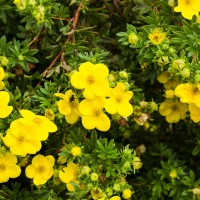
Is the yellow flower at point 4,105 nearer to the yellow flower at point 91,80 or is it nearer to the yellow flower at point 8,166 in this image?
the yellow flower at point 8,166

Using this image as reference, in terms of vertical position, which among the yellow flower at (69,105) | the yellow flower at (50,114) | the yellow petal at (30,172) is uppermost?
the yellow flower at (69,105)

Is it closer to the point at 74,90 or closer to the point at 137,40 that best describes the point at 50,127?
the point at 74,90

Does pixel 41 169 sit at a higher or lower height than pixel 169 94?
lower

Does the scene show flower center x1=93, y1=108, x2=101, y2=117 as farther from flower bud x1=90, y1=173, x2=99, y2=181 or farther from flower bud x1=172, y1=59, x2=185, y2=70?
flower bud x1=172, y1=59, x2=185, y2=70

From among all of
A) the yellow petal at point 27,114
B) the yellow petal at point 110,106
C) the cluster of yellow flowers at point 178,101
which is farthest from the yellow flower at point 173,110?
the yellow petal at point 27,114

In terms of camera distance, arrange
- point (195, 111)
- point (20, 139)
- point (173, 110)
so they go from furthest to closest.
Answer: point (173, 110) → point (195, 111) → point (20, 139)

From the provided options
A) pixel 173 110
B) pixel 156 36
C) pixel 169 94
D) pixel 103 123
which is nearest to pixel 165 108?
pixel 173 110

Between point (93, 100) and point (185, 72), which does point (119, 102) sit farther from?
point (185, 72)
